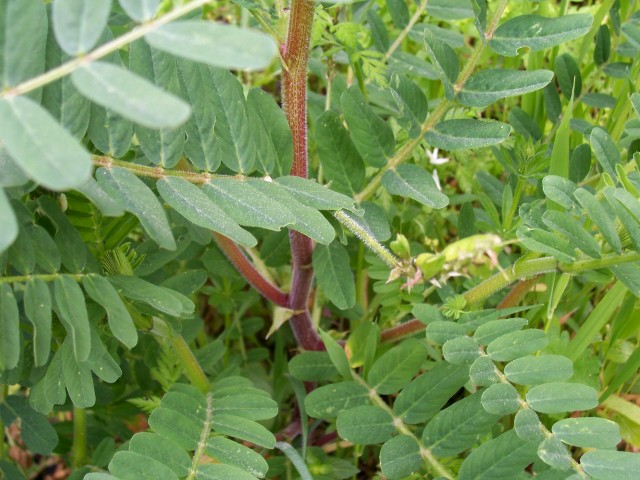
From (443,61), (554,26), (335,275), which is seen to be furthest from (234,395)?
(554,26)

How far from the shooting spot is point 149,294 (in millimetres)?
1333

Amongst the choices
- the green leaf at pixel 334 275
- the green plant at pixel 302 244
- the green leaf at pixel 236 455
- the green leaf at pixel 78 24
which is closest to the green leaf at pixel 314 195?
the green plant at pixel 302 244

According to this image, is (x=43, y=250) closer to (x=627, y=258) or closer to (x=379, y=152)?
(x=379, y=152)

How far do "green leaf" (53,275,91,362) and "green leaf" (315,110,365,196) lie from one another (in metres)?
0.62

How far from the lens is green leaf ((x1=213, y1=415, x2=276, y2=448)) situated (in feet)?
4.58

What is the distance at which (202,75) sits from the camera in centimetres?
140

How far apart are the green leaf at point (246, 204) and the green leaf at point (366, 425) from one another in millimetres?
465

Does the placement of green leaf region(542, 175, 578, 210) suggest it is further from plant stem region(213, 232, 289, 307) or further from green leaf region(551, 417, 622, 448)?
plant stem region(213, 232, 289, 307)

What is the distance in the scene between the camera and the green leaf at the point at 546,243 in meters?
1.30

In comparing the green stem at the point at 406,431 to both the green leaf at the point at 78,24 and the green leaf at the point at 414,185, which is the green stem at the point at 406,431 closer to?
the green leaf at the point at 414,185

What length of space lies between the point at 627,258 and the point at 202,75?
83 cm

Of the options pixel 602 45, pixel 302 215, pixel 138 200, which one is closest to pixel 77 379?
pixel 138 200

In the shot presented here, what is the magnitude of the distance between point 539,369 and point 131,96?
0.86m

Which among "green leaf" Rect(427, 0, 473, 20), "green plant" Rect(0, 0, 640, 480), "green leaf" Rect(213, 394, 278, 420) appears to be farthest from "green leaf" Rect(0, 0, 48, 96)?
"green leaf" Rect(427, 0, 473, 20)
